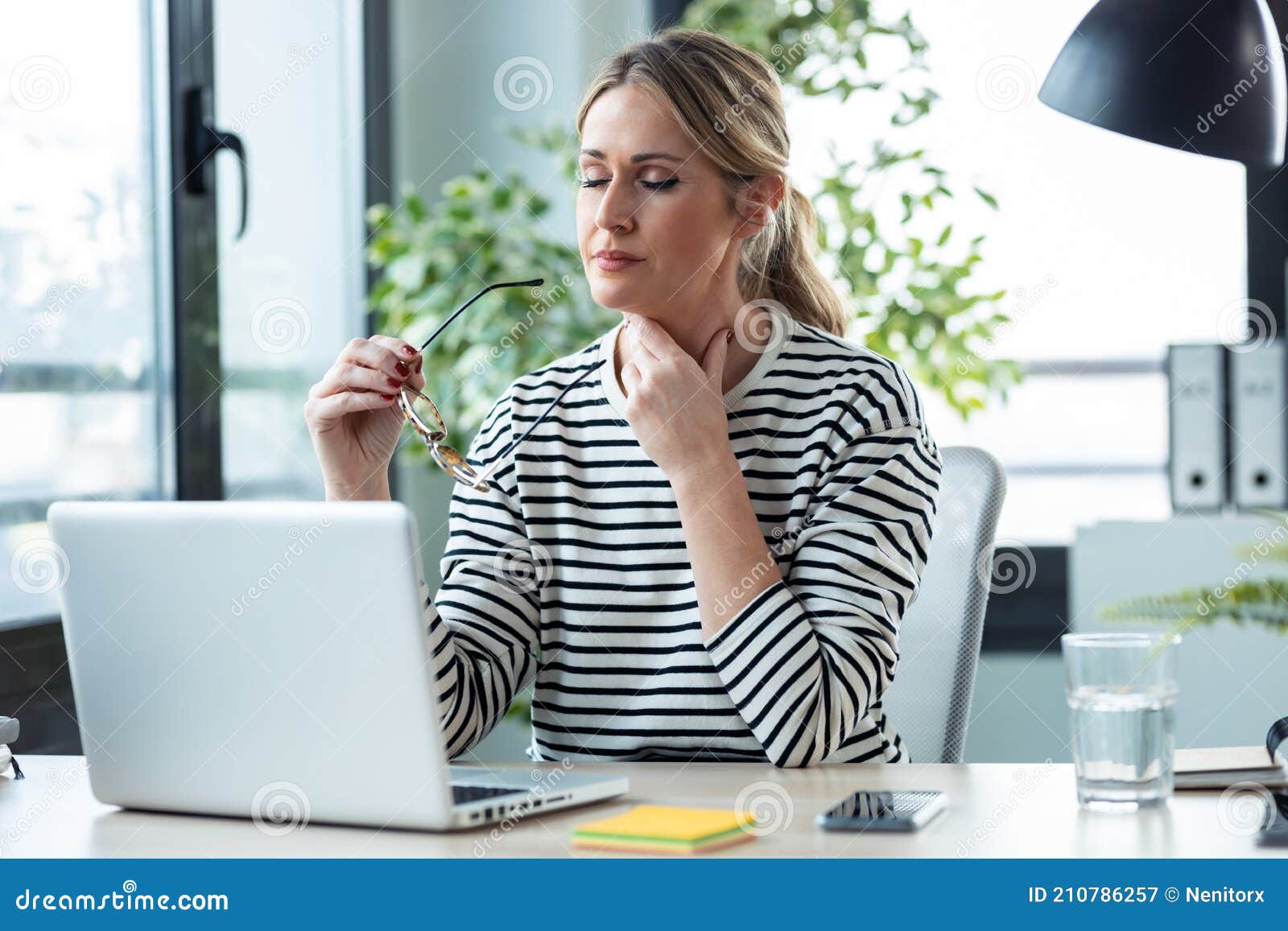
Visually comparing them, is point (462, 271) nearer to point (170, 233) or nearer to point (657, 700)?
point (170, 233)

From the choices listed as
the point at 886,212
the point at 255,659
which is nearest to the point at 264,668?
the point at 255,659

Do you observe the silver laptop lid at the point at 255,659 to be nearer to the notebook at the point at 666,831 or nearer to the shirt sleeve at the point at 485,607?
the notebook at the point at 666,831

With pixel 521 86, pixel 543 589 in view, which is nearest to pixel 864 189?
pixel 521 86

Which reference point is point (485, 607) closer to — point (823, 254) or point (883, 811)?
point (883, 811)

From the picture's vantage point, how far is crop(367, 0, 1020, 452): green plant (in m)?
2.62

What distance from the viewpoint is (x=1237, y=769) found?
1020mm

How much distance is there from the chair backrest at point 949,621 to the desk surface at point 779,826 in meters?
0.32

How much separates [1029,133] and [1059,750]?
129cm

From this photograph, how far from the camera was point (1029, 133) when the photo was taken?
2.84m

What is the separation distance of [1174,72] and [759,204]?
0.42 m

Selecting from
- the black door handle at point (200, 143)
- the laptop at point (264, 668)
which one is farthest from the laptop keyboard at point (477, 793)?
the black door handle at point (200, 143)
